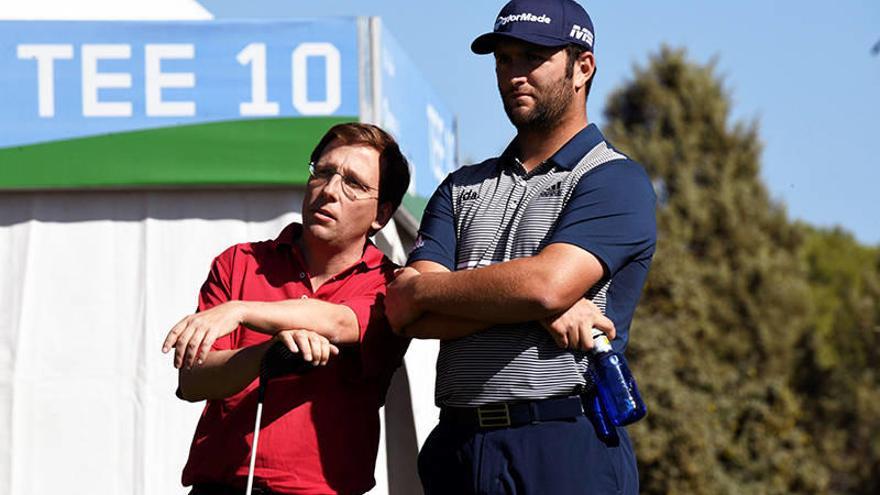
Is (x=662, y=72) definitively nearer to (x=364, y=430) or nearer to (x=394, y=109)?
(x=394, y=109)

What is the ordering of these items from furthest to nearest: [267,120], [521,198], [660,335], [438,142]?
[660,335], [438,142], [267,120], [521,198]

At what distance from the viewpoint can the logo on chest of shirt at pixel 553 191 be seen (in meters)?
3.29

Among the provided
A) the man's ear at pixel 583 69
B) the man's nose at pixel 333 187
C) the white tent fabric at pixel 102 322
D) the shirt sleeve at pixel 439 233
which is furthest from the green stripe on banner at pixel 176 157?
the man's ear at pixel 583 69

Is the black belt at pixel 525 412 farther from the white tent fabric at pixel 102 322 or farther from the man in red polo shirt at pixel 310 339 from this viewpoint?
the white tent fabric at pixel 102 322

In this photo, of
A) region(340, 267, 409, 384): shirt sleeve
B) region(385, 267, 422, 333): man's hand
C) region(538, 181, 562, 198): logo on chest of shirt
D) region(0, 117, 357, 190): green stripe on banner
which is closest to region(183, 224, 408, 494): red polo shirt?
region(340, 267, 409, 384): shirt sleeve

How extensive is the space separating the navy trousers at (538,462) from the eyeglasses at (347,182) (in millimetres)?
681

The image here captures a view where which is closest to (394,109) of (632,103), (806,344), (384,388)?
(384,388)

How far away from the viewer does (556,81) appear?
131 inches

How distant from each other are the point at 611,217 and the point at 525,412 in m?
0.46

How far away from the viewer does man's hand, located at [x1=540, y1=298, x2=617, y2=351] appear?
3098 mm

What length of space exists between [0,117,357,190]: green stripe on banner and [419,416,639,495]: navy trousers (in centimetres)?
205

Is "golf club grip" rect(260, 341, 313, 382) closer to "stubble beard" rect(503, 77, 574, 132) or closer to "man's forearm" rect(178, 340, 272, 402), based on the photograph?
"man's forearm" rect(178, 340, 272, 402)

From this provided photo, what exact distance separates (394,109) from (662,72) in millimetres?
25008

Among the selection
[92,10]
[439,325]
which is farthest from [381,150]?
[92,10]
